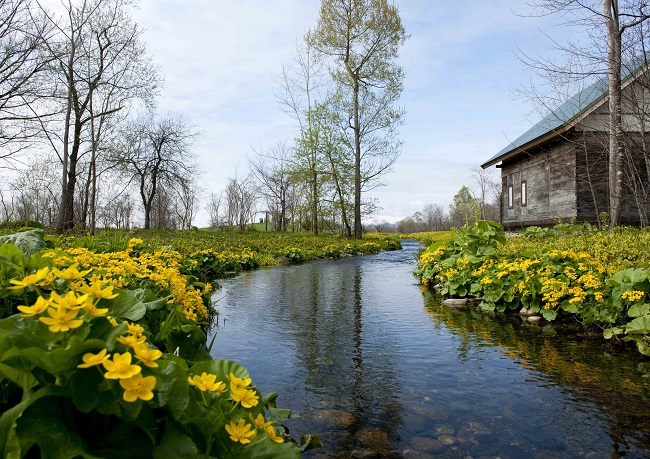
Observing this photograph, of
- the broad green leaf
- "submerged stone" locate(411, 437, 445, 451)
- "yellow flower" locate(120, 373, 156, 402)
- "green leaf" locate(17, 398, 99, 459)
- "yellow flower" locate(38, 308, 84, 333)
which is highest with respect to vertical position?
"yellow flower" locate(38, 308, 84, 333)

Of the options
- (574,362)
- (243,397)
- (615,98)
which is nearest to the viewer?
(243,397)

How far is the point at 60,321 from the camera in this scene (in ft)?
2.85

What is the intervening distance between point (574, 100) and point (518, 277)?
1108 centimetres

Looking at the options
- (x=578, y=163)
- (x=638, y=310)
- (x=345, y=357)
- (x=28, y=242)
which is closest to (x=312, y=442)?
(x=345, y=357)

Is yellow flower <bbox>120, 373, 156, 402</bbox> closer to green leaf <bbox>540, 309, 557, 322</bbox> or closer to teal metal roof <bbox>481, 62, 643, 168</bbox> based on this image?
green leaf <bbox>540, 309, 557, 322</bbox>

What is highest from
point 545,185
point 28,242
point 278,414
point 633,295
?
point 545,185

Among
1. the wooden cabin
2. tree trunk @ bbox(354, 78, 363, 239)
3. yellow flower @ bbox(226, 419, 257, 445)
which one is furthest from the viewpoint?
tree trunk @ bbox(354, 78, 363, 239)

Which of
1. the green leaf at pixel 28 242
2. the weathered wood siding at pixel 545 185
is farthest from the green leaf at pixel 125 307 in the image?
the weathered wood siding at pixel 545 185

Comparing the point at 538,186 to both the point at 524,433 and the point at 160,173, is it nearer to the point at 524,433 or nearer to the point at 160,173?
the point at 524,433

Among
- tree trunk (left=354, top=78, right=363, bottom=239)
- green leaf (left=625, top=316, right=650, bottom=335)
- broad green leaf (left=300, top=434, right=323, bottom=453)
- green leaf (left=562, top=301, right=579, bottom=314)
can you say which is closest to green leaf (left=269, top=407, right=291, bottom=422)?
broad green leaf (left=300, top=434, right=323, bottom=453)

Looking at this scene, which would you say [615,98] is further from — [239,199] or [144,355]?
[239,199]

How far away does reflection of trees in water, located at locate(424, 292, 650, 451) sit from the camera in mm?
2502

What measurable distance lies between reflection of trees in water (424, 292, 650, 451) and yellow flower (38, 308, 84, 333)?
102 inches

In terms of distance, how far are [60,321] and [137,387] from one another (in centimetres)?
22
